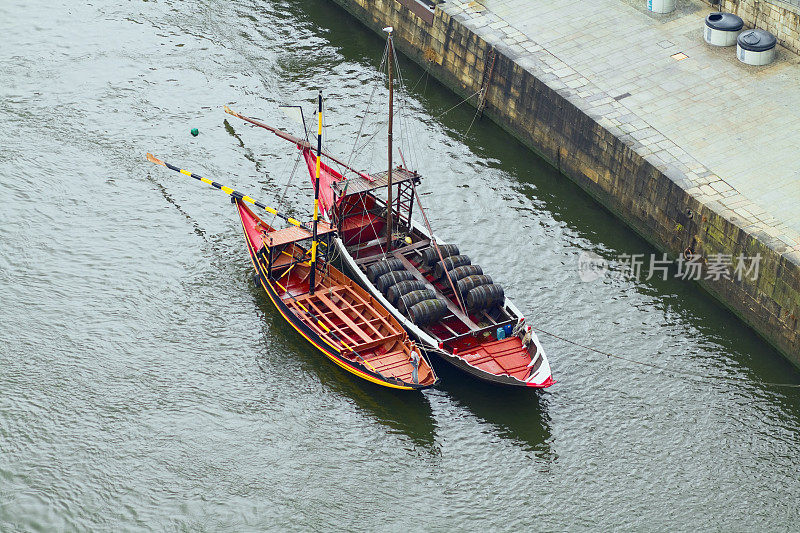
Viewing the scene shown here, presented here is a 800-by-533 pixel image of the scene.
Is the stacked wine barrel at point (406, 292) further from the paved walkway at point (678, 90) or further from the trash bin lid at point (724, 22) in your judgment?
the trash bin lid at point (724, 22)

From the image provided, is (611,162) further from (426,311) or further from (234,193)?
(234,193)

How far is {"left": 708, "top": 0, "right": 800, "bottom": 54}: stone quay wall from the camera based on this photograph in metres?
57.2

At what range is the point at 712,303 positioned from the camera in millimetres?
50969

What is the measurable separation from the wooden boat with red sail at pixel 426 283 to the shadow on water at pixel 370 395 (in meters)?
2.07

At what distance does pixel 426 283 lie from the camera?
4900cm

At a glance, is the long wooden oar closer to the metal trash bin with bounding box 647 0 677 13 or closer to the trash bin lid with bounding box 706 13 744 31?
the metal trash bin with bounding box 647 0 677 13

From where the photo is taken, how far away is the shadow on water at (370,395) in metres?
45.2

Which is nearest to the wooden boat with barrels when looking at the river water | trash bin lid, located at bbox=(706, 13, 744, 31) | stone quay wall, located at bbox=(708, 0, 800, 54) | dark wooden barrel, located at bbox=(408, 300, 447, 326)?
dark wooden barrel, located at bbox=(408, 300, 447, 326)

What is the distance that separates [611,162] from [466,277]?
10.6 m

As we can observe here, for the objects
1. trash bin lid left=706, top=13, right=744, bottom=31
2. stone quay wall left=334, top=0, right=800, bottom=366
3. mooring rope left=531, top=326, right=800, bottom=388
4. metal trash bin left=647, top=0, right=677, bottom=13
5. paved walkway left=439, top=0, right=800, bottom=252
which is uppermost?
trash bin lid left=706, top=13, right=744, bottom=31

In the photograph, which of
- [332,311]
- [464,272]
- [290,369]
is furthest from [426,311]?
[290,369]

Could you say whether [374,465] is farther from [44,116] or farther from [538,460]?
[44,116]

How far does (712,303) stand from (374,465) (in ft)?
51.2

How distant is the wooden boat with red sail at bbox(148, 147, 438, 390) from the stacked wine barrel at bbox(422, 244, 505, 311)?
2666 mm
